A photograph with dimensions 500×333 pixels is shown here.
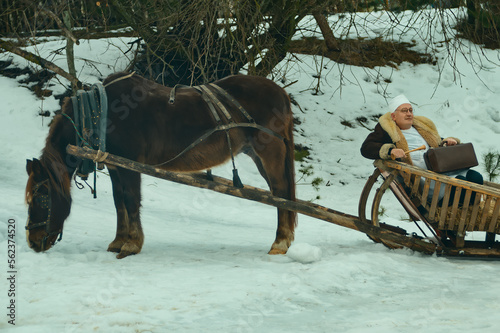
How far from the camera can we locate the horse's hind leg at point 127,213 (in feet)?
14.6

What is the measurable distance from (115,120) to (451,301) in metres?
2.76

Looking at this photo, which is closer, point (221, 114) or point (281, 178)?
point (221, 114)

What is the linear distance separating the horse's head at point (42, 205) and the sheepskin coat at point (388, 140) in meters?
2.51

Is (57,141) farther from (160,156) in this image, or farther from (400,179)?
(400,179)

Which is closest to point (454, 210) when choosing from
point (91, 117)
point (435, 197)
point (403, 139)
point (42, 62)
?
point (435, 197)

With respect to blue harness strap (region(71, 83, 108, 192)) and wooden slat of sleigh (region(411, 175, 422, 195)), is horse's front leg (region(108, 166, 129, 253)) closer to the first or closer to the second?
blue harness strap (region(71, 83, 108, 192))

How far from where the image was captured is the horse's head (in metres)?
4.23

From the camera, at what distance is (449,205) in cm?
439

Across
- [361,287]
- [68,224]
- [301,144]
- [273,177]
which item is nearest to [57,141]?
[68,224]

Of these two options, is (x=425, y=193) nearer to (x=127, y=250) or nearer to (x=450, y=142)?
(x=450, y=142)

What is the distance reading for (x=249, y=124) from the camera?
15.0 ft

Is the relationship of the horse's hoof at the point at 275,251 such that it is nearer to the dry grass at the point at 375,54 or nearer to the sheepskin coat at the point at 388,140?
the sheepskin coat at the point at 388,140

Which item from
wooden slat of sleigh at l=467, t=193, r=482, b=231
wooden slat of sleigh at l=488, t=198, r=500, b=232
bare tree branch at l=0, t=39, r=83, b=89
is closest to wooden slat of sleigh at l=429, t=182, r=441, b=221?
wooden slat of sleigh at l=467, t=193, r=482, b=231

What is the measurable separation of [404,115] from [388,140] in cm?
27
